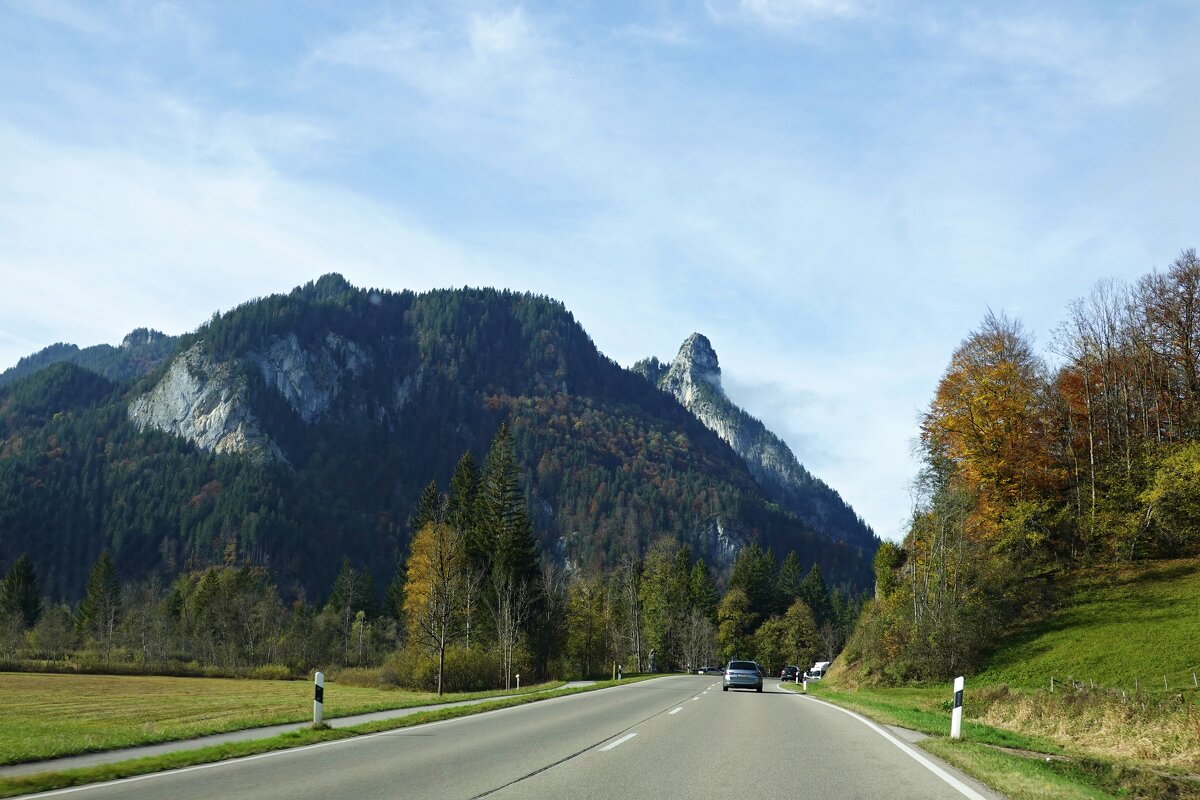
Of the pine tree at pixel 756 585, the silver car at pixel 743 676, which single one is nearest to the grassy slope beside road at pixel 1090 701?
the silver car at pixel 743 676

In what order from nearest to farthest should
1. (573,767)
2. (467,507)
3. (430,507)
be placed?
(573,767), (467,507), (430,507)

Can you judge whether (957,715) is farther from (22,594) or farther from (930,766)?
(22,594)

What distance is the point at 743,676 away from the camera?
4003 cm

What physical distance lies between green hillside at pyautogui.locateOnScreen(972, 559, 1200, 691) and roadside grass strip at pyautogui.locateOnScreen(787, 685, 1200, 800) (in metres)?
18.7

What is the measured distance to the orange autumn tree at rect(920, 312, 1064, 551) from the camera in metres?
50.9

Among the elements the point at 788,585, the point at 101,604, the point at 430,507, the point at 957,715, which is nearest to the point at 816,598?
the point at 788,585

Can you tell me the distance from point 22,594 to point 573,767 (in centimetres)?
11257

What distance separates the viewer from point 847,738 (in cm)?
1562

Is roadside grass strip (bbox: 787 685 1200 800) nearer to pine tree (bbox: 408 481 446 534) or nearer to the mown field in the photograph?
the mown field

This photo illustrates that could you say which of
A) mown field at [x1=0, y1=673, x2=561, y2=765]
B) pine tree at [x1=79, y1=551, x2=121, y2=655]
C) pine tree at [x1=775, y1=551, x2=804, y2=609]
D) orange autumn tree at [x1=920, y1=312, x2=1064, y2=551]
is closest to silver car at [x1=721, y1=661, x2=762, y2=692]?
mown field at [x1=0, y1=673, x2=561, y2=765]

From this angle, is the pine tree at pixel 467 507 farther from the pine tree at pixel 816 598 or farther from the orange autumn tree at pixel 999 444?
the pine tree at pixel 816 598

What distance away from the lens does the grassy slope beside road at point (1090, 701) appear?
1130 cm

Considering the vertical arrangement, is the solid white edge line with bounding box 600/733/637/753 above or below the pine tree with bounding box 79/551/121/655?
above

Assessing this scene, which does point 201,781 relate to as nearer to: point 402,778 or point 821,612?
point 402,778
